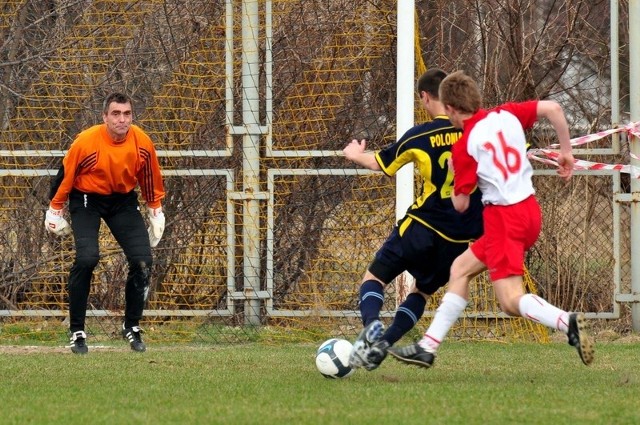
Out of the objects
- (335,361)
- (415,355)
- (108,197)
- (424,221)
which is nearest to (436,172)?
(424,221)

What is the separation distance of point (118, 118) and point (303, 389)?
3.09m

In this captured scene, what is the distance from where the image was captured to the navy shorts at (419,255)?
710 centimetres

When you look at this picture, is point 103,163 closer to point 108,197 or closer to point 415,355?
point 108,197

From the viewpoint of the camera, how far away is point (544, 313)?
20.8 feet

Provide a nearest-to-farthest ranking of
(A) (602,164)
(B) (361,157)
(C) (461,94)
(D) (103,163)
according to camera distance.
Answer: (C) (461,94)
(B) (361,157)
(D) (103,163)
(A) (602,164)

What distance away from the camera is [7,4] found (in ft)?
37.4

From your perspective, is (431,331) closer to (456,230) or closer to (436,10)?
(456,230)

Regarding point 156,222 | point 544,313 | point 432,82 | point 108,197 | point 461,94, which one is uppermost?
point 432,82

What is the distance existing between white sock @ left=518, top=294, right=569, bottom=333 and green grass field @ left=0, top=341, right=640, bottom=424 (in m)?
0.33

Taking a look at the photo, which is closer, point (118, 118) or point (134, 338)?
point (118, 118)

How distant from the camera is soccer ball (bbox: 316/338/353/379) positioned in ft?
22.5

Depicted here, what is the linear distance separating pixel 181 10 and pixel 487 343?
417cm

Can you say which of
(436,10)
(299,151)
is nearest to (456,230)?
(299,151)

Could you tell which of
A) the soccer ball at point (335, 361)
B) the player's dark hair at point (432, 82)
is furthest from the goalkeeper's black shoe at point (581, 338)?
the player's dark hair at point (432, 82)
